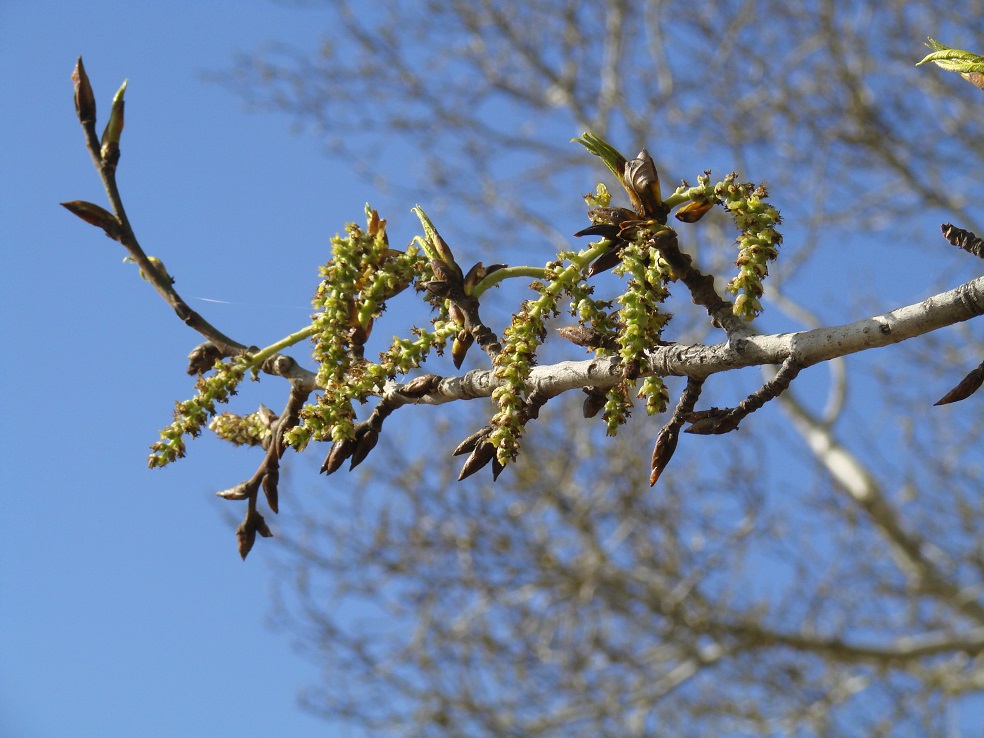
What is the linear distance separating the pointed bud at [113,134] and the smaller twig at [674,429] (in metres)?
1.01

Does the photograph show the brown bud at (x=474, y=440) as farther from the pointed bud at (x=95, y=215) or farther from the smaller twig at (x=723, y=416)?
the pointed bud at (x=95, y=215)

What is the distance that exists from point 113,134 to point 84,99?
2.8 inches

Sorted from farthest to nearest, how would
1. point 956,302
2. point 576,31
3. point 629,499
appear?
point 576,31
point 629,499
point 956,302

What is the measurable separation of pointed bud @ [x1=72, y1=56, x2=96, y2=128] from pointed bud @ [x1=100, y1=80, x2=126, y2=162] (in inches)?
1.2

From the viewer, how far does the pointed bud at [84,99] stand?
4.82 ft

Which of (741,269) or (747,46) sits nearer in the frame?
(741,269)

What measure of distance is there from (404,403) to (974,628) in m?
6.51

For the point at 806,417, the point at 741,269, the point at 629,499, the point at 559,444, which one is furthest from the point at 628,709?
Result: the point at 741,269

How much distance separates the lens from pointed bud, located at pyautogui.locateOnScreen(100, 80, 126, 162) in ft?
4.94

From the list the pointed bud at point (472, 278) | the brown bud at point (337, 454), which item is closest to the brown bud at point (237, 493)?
the brown bud at point (337, 454)

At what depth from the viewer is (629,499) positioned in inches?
274

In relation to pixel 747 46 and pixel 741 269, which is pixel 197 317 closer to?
pixel 741 269

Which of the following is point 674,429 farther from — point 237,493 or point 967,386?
point 237,493

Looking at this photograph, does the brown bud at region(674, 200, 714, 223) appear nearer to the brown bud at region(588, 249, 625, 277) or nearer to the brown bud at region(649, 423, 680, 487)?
the brown bud at region(588, 249, 625, 277)
